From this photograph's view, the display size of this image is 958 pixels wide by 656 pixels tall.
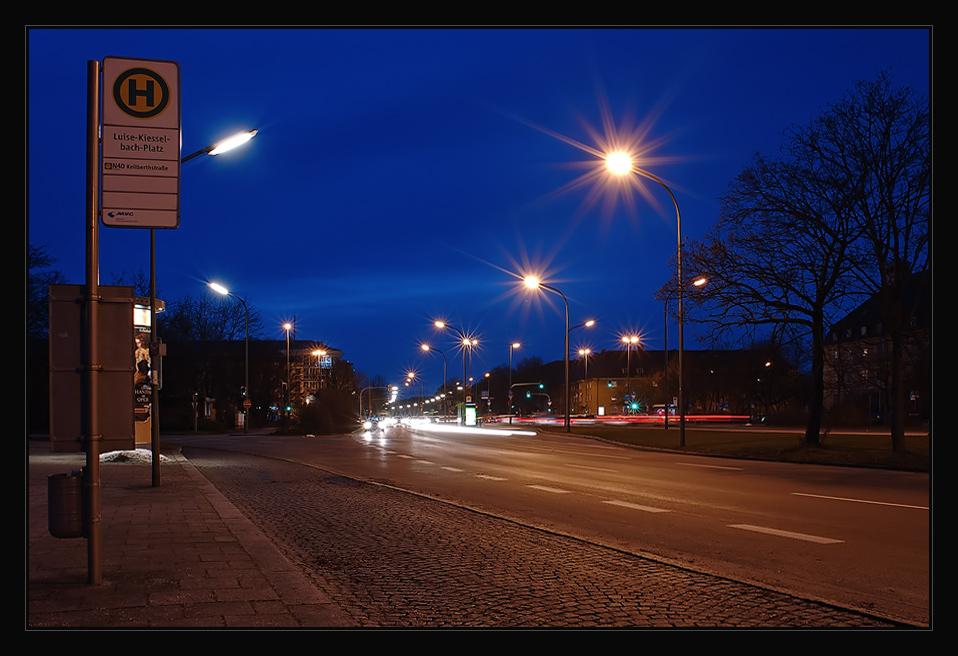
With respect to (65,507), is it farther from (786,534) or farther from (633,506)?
(633,506)

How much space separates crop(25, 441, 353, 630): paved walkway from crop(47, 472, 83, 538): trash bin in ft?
1.47

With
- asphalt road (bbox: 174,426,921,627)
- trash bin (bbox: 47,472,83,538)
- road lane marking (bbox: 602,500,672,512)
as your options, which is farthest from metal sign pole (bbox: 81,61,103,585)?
road lane marking (bbox: 602,500,672,512)

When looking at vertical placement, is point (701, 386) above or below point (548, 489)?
below

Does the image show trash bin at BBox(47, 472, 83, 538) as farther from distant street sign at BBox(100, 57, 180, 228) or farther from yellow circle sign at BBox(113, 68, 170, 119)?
yellow circle sign at BBox(113, 68, 170, 119)

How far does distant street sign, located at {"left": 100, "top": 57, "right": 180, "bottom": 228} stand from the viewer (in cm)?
697

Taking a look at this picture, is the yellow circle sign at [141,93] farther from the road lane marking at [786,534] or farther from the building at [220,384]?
the building at [220,384]

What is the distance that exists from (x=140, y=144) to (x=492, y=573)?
4.91m

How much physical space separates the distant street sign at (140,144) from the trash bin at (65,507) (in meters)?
2.15

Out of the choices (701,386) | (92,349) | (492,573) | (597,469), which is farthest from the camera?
(701,386)

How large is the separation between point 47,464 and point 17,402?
1979cm

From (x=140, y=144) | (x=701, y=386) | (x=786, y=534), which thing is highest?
(x=140, y=144)

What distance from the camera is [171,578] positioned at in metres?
6.99

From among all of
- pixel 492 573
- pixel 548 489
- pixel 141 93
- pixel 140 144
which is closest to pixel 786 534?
pixel 492 573
